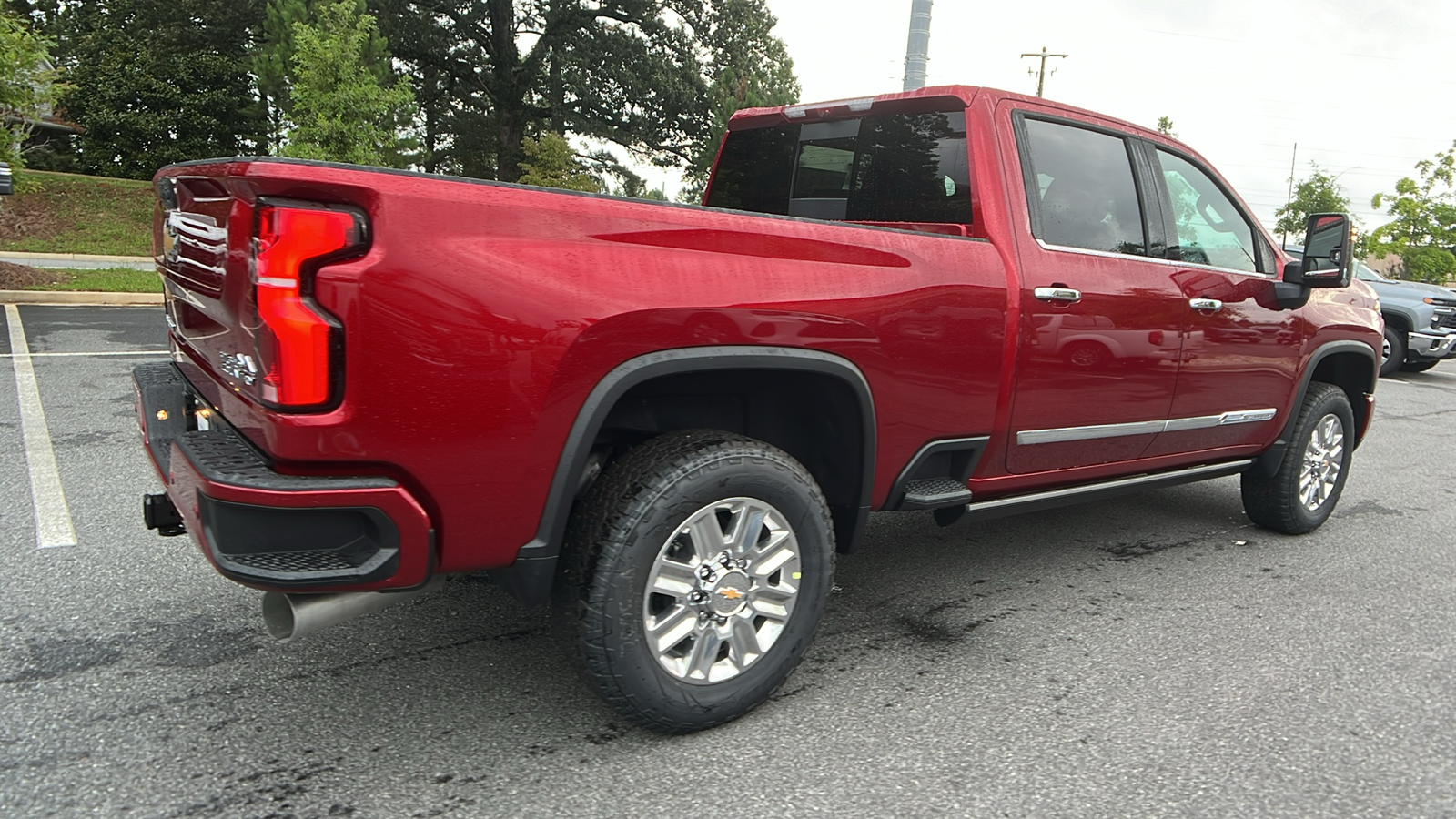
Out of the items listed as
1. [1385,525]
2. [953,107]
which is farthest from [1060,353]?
[1385,525]

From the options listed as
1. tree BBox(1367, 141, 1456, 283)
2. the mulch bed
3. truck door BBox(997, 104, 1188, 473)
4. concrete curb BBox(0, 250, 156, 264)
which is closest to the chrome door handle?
truck door BBox(997, 104, 1188, 473)

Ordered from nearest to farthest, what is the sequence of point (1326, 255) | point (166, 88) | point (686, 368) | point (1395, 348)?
1. point (686, 368)
2. point (1326, 255)
3. point (1395, 348)
4. point (166, 88)

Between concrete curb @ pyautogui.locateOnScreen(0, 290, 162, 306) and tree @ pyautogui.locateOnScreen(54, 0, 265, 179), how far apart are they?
1079 cm

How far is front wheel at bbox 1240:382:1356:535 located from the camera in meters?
4.61

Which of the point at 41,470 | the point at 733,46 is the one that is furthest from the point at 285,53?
the point at 41,470

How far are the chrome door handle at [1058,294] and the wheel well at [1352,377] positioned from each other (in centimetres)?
225

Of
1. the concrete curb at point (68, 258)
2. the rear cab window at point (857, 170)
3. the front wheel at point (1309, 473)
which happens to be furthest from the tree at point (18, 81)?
the front wheel at point (1309, 473)

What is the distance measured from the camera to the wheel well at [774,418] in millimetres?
2617

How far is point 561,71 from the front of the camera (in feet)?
79.5

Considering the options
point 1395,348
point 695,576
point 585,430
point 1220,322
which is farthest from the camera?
point 1395,348

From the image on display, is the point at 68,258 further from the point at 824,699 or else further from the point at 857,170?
the point at 824,699

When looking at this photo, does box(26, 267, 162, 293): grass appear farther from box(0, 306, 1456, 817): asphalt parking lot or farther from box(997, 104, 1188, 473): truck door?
box(997, 104, 1188, 473): truck door

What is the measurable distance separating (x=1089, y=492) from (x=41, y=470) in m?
4.81

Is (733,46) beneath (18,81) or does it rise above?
Result: above
